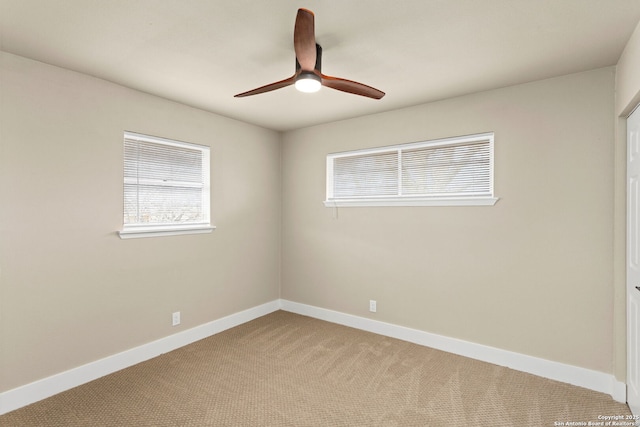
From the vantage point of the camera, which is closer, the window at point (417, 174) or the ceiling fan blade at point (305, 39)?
the ceiling fan blade at point (305, 39)

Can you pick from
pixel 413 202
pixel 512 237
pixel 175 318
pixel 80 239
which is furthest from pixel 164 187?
pixel 512 237

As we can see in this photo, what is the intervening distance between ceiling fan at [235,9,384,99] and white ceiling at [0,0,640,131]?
22 centimetres

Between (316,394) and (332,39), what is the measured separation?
2.47 metres

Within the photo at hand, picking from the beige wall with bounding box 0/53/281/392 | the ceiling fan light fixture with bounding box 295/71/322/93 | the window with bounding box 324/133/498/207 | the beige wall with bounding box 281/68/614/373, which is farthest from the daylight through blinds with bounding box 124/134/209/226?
the ceiling fan light fixture with bounding box 295/71/322/93

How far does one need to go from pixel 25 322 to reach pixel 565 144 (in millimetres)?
4251

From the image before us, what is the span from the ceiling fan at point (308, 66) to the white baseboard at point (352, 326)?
96.3 inches

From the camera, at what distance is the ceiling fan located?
1561mm

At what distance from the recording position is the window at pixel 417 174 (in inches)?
121

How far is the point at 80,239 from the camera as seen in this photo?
2.61 meters

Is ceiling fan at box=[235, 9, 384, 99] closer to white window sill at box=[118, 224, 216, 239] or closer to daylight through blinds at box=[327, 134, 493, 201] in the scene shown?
daylight through blinds at box=[327, 134, 493, 201]

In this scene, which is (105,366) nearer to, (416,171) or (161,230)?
(161,230)

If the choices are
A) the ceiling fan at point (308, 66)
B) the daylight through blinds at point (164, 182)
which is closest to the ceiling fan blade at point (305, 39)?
the ceiling fan at point (308, 66)

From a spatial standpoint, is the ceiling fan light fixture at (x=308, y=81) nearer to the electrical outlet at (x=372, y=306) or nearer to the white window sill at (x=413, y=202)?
the white window sill at (x=413, y=202)

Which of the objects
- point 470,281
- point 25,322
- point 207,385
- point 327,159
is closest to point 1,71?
point 25,322
